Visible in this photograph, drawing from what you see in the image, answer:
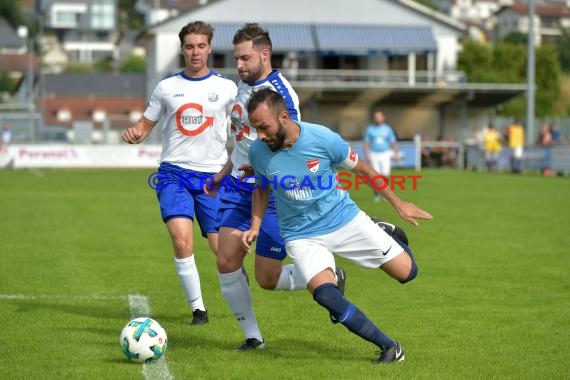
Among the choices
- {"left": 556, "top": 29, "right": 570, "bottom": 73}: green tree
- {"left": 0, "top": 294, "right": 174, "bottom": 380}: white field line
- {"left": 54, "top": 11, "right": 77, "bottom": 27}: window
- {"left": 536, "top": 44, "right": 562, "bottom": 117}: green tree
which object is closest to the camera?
{"left": 0, "top": 294, "right": 174, "bottom": 380}: white field line

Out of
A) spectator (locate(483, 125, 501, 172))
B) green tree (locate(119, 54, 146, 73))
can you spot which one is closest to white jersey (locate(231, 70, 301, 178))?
spectator (locate(483, 125, 501, 172))

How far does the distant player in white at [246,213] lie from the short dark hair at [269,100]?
20.0 inches

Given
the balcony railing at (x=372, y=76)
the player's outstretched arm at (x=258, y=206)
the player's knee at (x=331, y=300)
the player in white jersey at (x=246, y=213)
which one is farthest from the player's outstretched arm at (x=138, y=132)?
the balcony railing at (x=372, y=76)

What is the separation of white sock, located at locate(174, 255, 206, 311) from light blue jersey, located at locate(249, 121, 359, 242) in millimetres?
1911

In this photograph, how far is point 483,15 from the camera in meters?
200

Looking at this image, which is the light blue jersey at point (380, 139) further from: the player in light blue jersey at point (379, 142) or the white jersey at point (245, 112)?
the white jersey at point (245, 112)

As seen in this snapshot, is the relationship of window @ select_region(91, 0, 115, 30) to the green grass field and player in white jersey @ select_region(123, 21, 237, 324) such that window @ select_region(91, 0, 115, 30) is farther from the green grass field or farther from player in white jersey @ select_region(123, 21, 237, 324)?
player in white jersey @ select_region(123, 21, 237, 324)

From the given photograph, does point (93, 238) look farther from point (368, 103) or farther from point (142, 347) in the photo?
point (368, 103)

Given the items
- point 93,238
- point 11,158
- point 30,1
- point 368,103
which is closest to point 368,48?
point 368,103

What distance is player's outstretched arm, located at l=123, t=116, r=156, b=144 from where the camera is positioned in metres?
8.88

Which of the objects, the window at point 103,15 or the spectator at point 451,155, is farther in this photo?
the window at point 103,15

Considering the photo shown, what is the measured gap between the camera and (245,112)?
786 cm

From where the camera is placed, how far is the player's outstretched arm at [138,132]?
8.88 meters

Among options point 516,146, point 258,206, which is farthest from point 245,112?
point 516,146
